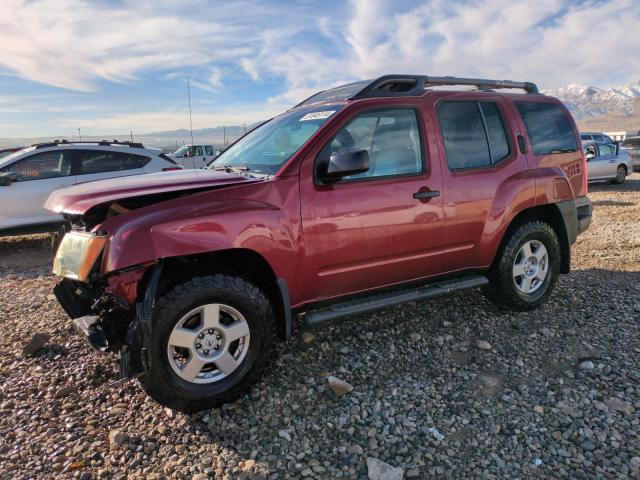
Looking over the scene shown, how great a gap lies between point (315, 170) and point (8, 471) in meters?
2.42

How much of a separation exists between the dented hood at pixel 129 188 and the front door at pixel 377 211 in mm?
539

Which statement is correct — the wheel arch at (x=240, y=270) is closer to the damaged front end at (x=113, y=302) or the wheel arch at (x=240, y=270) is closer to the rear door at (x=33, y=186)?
the damaged front end at (x=113, y=302)

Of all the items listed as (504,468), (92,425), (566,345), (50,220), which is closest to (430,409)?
(504,468)

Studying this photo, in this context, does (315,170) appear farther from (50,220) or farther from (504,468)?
(50,220)

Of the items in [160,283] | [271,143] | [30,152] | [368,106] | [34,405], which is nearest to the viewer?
[160,283]

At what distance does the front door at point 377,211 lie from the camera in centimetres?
319

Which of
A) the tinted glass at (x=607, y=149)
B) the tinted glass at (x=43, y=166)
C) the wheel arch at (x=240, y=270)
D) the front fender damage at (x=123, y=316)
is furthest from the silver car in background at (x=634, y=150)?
the front fender damage at (x=123, y=316)

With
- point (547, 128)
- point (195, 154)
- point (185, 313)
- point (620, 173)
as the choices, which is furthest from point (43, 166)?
point (620, 173)

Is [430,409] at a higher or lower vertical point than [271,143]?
lower

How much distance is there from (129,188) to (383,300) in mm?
1895

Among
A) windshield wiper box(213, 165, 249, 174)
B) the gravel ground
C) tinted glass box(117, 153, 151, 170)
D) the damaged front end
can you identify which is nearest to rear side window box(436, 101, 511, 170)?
the gravel ground

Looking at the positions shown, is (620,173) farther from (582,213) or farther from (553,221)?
(553,221)

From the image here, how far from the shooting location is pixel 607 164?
50.4 ft

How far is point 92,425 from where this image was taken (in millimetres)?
2836
